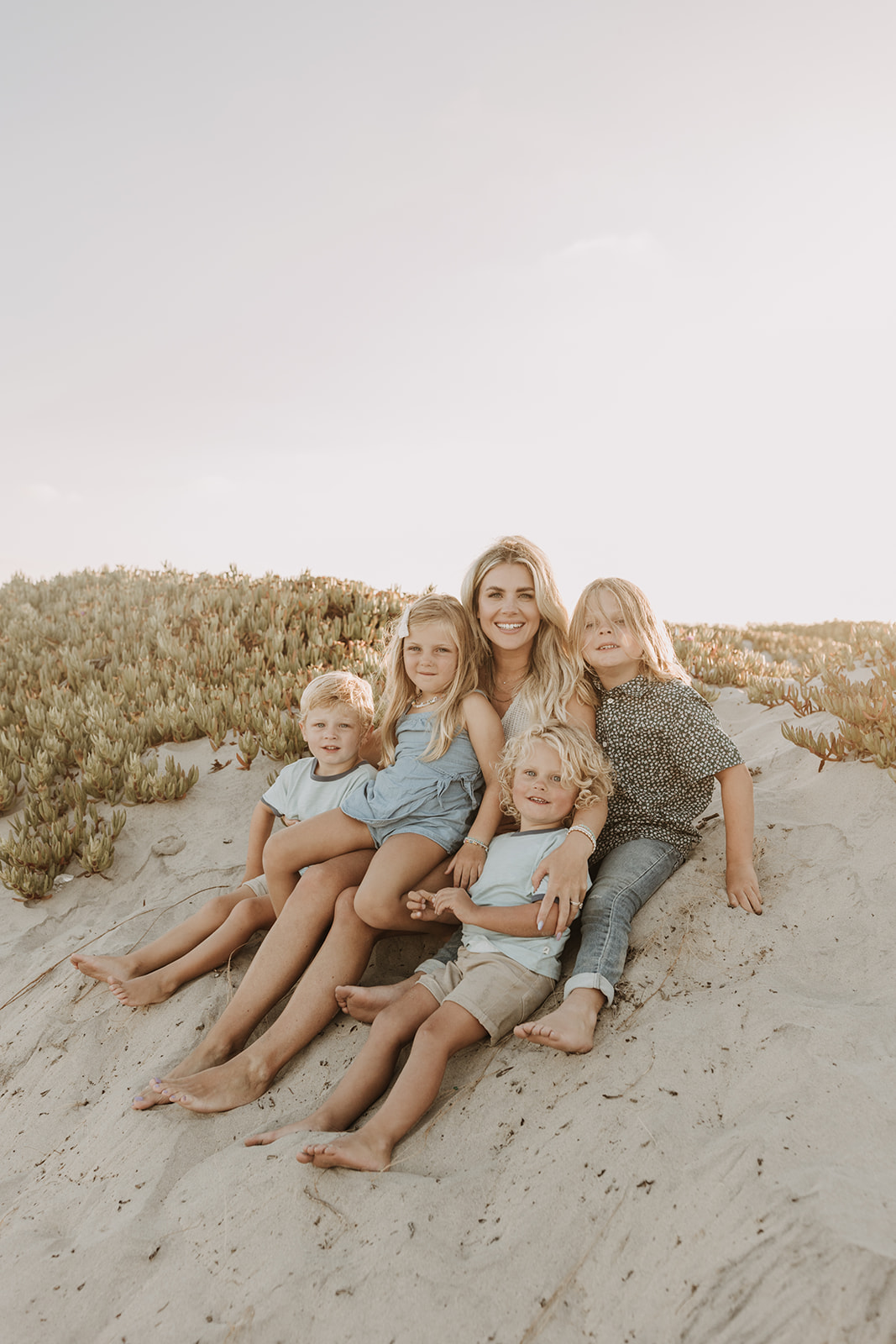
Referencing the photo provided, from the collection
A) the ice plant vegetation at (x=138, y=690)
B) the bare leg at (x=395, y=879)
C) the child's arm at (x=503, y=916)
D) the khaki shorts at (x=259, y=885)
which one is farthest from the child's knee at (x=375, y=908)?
the ice plant vegetation at (x=138, y=690)

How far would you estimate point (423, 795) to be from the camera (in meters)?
3.80

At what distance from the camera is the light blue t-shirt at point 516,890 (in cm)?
333

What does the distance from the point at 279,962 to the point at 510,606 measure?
2.13 meters

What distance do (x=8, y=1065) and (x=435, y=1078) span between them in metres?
2.48

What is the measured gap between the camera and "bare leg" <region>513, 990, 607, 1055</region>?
2846 mm

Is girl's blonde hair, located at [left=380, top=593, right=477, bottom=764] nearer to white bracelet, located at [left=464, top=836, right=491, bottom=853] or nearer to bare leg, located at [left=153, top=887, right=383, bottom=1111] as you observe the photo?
white bracelet, located at [left=464, top=836, right=491, bottom=853]

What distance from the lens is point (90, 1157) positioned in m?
3.16

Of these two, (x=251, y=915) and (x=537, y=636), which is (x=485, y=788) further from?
(x=251, y=915)

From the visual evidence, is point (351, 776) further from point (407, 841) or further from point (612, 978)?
point (612, 978)

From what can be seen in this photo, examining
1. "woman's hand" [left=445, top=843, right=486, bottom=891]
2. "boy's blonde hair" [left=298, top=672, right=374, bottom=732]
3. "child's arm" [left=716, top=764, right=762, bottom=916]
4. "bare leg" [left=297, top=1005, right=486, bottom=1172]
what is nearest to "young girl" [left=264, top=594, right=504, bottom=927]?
"woman's hand" [left=445, top=843, right=486, bottom=891]

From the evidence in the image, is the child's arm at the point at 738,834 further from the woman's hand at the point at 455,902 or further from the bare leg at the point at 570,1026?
the woman's hand at the point at 455,902

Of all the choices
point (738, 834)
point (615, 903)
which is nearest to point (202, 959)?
point (615, 903)

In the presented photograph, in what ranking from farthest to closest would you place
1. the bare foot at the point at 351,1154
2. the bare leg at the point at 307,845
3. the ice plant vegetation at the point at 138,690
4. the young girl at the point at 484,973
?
1. the ice plant vegetation at the point at 138,690
2. the bare leg at the point at 307,845
3. the young girl at the point at 484,973
4. the bare foot at the point at 351,1154

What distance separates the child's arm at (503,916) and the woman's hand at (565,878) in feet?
0.10
